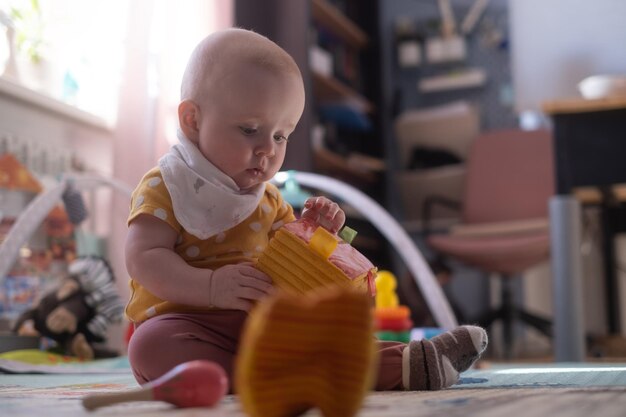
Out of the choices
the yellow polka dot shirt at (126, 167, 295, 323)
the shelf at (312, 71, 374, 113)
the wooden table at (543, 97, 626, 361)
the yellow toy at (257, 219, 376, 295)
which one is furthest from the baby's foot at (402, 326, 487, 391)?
the shelf at (312, 71, 374, 113)

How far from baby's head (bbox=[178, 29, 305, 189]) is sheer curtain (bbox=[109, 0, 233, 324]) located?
1.45 metres

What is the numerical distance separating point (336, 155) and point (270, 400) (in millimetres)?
3083

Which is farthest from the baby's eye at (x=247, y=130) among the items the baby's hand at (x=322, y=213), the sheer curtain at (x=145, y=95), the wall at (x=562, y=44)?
the wall at (x=562, y=44)

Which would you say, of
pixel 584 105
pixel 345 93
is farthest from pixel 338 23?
pixel 584 105

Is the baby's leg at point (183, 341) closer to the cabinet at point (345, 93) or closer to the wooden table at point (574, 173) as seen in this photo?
the wooden table at point (574, 173)

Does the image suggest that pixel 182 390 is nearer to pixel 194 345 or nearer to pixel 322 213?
pixel 194 345

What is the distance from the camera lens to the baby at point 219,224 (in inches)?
39.4

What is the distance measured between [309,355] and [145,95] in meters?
2.03

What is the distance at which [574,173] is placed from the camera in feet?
6.78

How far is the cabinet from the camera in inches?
143

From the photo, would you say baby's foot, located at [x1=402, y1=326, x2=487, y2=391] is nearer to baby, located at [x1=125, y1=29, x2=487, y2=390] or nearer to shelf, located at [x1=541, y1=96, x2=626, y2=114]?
baby, located at [x1=125, y1=29, x2=487, y2=390]

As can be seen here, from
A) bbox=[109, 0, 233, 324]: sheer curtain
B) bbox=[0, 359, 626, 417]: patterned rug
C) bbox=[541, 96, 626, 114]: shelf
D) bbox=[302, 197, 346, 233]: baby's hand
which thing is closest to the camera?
bbox=[0, 359, 626, 417]: patterned rug

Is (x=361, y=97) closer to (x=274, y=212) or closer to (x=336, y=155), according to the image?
(x=336, y=155)

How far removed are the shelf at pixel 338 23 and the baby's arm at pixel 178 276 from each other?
106 inches
